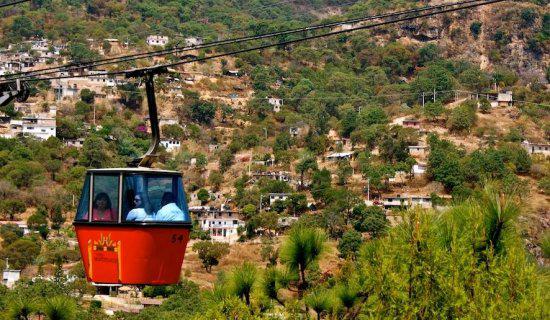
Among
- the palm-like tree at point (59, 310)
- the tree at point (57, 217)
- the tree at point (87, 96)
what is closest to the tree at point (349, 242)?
the tree at point (57, 217)

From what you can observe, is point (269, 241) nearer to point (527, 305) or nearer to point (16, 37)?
point (527, 305)

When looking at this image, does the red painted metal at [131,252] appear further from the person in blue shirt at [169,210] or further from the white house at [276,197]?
the white house at [276,197]

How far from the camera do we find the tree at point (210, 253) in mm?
60594

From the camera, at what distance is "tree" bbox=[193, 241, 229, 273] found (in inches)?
2386

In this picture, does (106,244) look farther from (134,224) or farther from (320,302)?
(320,302)

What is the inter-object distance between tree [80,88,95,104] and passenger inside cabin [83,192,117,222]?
281 feet

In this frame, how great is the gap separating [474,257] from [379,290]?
1.05 m

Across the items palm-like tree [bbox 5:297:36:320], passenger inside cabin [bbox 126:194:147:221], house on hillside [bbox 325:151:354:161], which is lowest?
palm-like tree [bbox 5:297:36:320]

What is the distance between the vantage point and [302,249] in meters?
12.7

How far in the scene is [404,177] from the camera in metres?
75.6

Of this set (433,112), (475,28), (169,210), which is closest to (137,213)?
(169,210)

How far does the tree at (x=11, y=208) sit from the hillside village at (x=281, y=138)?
0.46 feet

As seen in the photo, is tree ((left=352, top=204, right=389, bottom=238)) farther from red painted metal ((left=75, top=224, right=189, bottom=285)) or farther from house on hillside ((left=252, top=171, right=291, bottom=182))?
red painted metal ((left=75, top=224, right=189, bottom=285))

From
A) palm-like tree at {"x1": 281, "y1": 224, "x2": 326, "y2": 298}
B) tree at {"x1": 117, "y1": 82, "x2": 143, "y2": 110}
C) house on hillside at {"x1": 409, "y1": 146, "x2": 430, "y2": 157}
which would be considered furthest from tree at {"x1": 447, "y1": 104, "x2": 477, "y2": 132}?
palm-like tree at {"x1": 281, "y1": 224, "x2": 326, "y2": 298}
